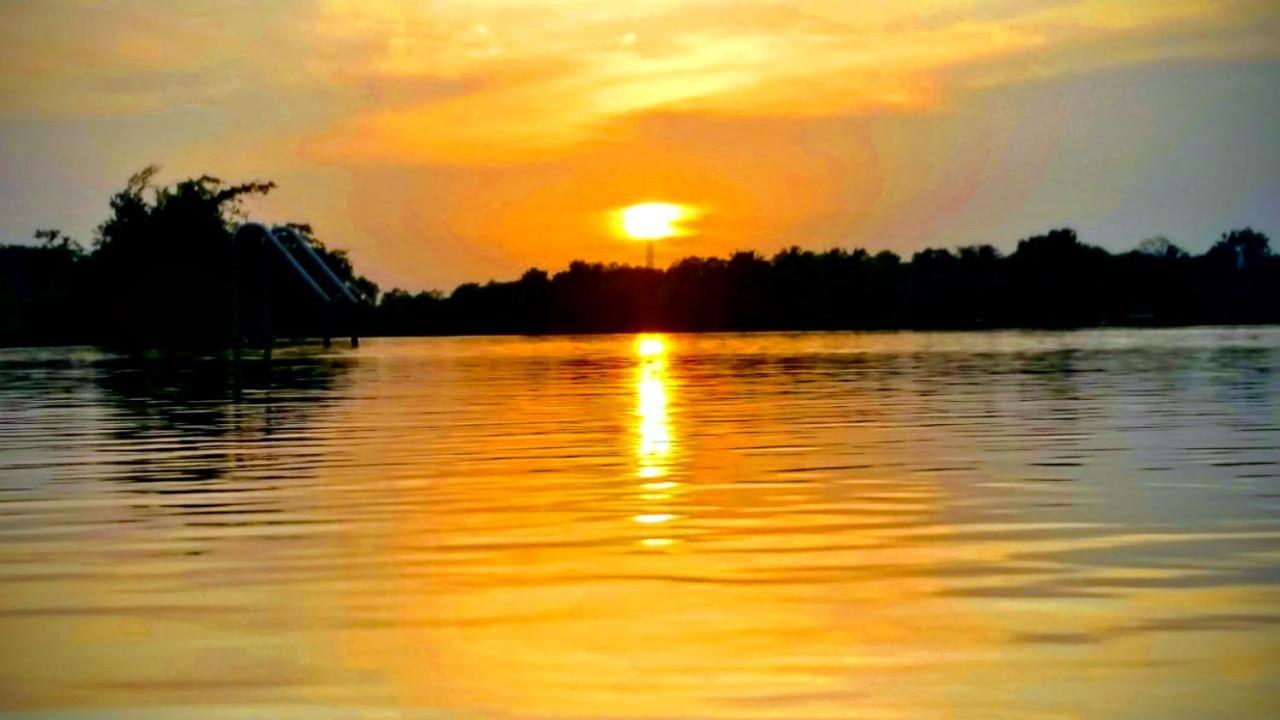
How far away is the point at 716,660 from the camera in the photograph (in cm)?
880

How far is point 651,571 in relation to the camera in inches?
458

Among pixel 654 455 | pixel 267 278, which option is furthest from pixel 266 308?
pixel 654 455

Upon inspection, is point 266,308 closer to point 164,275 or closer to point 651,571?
point 164,275

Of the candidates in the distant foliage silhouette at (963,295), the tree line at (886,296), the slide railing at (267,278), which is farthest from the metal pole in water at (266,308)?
the distant foliage silhouette at (963,295)

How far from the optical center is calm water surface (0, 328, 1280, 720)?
830cm

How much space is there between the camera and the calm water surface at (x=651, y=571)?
830 centimetres

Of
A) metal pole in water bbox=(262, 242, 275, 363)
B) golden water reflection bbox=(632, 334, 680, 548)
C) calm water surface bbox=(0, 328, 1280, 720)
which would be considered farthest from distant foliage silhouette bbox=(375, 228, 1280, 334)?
calm water surface bbox=(0, 328, 1280, 720)

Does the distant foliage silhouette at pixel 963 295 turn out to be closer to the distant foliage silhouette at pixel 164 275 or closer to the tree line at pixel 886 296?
the tree line at pixel 886 296

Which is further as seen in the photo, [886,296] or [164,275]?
[886,296]

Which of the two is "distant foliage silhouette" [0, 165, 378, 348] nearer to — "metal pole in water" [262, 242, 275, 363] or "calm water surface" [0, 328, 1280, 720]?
"metal pole in water" [262, 242, 275, 363]

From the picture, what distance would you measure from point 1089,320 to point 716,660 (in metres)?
170

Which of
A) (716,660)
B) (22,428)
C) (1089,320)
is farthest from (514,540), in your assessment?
(1089,320)

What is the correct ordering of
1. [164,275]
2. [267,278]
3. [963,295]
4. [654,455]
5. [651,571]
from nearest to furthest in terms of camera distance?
1. [651,571]
2. [654,455]
3. [267,278]
4. [164,275]
5. [963,295]

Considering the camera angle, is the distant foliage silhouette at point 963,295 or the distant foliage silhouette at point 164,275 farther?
the distant foliage silhouette at point 963,295
